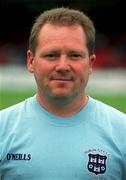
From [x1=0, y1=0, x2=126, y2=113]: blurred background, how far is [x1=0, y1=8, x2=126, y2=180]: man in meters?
15.1

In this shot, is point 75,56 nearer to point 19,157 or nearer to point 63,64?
point 63,64

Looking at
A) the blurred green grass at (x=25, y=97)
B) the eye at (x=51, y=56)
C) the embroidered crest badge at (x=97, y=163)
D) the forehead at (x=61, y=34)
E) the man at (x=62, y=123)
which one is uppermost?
the blurred green grass at (x=25, y=97)

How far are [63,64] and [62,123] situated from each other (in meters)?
0.36

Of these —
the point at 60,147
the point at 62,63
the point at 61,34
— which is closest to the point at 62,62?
the point at 62,63

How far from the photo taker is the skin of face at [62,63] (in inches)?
168

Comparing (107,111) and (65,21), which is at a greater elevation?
(65,21)

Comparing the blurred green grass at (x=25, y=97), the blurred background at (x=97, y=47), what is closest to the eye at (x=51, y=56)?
the blurred green grass at (x=25, y=97)

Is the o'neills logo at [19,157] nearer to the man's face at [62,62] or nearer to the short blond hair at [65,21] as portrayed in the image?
the man's face at [62,62]

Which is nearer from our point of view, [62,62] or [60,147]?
[62,62]

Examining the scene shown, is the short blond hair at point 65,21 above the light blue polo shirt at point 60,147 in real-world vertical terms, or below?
above

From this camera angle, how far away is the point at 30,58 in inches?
178

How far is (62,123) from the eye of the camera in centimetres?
442

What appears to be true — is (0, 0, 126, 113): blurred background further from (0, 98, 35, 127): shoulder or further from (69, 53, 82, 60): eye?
(69, 53, 82, 60): eye

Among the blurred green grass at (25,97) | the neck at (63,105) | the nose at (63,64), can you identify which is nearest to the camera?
the nose at (63,64)
